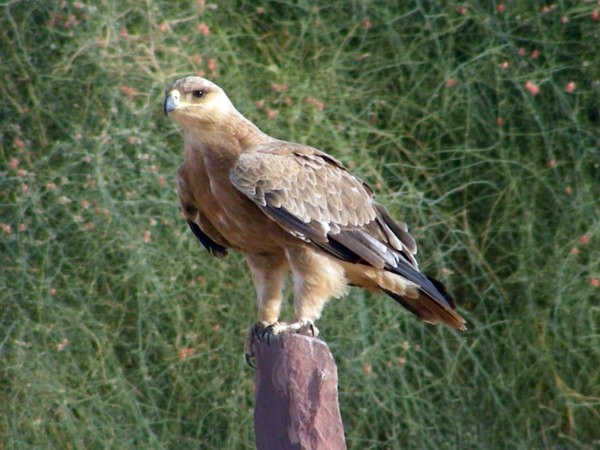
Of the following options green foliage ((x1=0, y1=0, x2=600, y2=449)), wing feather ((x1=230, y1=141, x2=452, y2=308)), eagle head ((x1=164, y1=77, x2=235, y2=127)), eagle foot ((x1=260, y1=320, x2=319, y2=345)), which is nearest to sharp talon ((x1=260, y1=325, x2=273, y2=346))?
eagle foot ((x1=260, y1=320, x2=319, y2=345))

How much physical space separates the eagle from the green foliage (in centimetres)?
91

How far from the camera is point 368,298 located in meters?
5.13

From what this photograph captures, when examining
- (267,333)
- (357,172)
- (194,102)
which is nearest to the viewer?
(267,333)

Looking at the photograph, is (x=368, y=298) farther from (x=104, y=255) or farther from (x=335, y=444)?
(x=335, y=444)

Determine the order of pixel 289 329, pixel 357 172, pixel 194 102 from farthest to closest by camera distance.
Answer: pixel 357 172 < pixel 194 102 < pixel 289 329

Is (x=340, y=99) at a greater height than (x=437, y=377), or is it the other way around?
(x=340, y=99)

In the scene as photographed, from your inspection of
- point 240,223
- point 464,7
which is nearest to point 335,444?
point 240,223

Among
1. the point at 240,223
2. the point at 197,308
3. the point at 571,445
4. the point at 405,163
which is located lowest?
the point at 571,445

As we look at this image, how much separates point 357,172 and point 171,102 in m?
1.43

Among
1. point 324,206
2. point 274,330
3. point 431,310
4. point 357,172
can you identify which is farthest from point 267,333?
point 357,172

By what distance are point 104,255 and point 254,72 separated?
99cm

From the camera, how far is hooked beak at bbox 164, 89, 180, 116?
12.8ft

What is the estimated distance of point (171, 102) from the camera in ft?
12.8

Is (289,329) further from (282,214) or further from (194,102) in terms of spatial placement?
(194,102)
